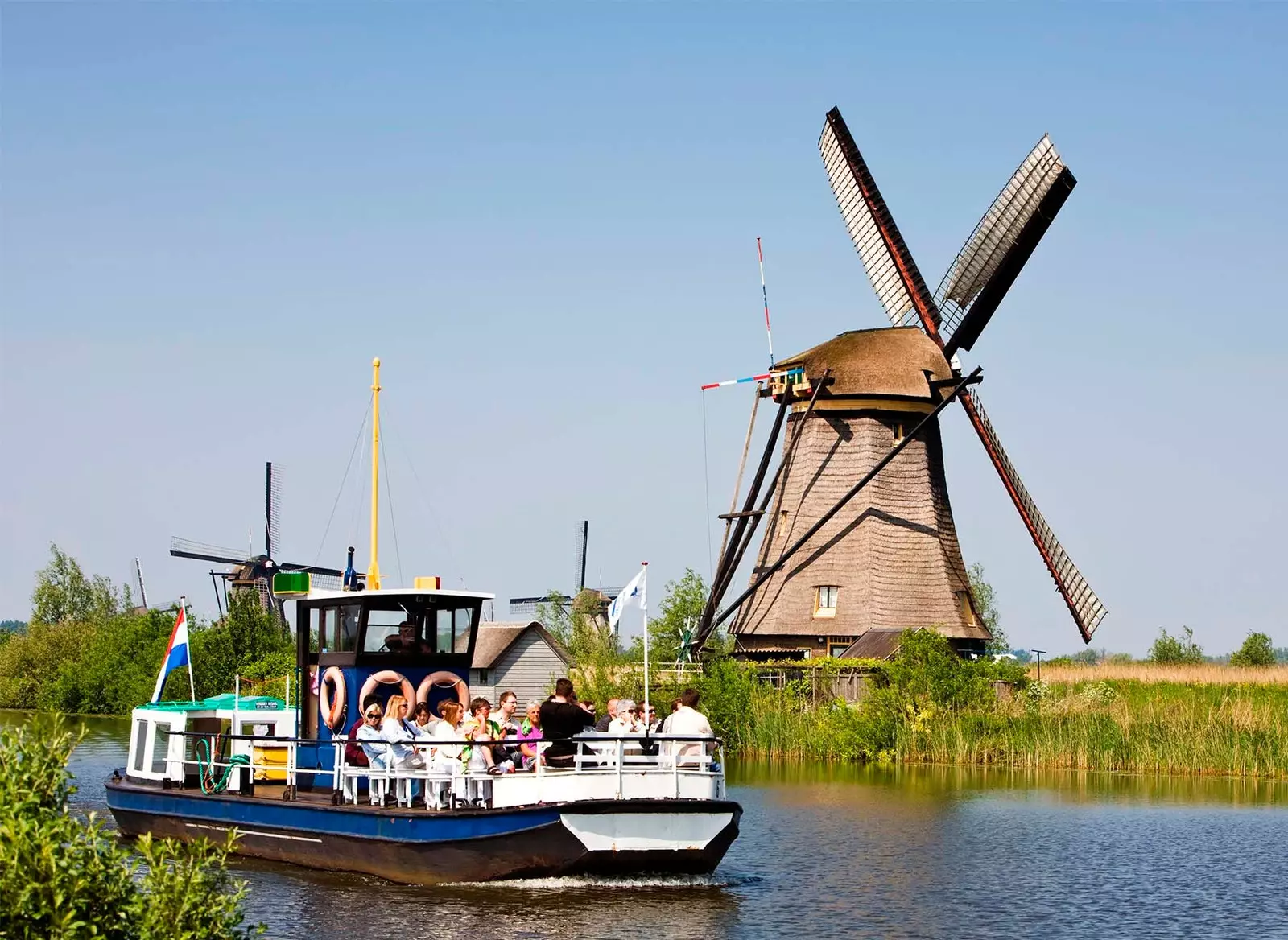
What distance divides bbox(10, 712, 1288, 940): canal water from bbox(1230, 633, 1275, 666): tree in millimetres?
39415

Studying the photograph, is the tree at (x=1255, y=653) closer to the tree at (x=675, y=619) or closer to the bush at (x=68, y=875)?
the tree at (x=675, y=619)

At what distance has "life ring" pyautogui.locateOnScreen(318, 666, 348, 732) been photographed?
79.2ft

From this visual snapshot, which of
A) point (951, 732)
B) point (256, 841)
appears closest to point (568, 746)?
point (256, 841)

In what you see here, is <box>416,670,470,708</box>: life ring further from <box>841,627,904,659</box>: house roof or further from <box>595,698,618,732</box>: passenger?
<box>841,627,904,659</box>: house roof

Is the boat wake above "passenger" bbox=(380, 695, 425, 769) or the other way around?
the other way around

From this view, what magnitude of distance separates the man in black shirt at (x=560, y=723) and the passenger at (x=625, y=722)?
0.94 m

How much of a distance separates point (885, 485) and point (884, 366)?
358 cm

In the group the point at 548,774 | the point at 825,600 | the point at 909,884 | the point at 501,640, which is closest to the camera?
the point at 548,774

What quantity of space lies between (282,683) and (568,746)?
106ft

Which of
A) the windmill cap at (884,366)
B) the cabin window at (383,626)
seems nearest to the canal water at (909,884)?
the cabin window at (383,626)

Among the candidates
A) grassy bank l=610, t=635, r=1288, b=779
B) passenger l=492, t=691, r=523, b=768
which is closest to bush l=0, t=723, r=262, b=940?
passenger l=492, t=691, r=523, b=768

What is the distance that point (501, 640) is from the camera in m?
63.4

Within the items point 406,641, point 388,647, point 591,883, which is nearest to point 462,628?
point 406,641

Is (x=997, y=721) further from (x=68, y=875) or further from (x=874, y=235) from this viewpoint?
(x=68, y=875)
